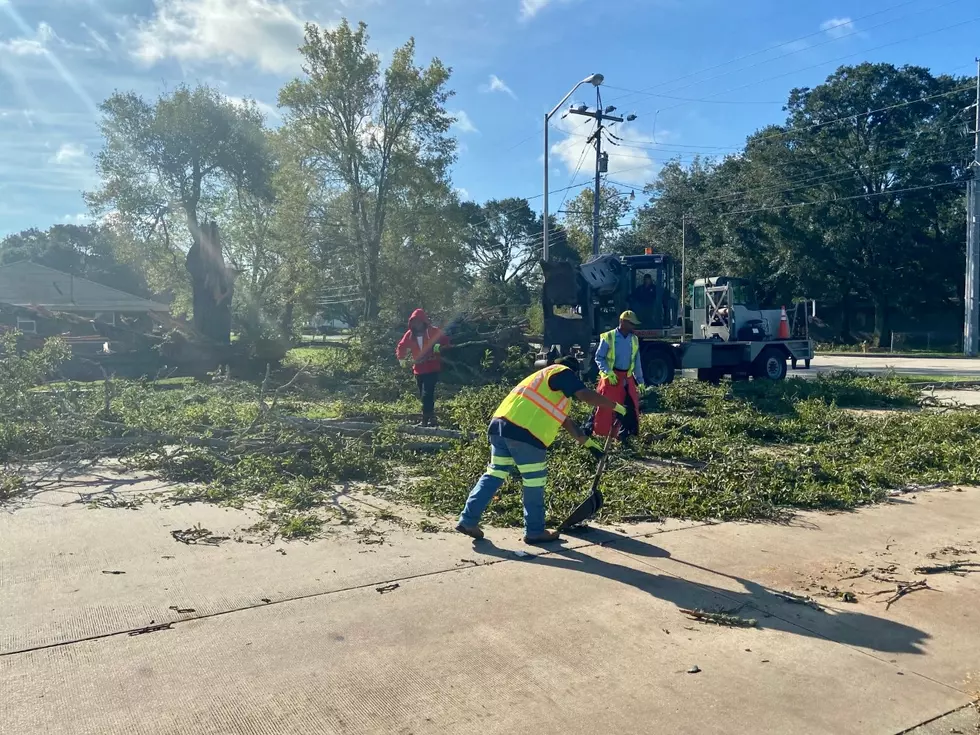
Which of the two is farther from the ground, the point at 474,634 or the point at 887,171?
the point at 887,171

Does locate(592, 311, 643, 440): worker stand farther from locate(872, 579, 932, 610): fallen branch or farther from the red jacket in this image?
locate(872, 579, 932, 610): fallen branch

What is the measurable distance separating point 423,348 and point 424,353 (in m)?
0.07

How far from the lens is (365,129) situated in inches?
1289

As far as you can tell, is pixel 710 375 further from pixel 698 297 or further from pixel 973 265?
pixel 973 265

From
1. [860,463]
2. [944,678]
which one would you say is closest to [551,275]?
[860,463]

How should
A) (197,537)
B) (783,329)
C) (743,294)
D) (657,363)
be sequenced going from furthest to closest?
(783,329) → (743,294) → (657,363) → (197,537)

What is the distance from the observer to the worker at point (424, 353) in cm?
1119

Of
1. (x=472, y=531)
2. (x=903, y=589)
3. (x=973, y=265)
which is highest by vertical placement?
(x=973, y=265)

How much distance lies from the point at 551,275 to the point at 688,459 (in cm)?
831

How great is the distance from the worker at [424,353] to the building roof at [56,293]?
33101mm

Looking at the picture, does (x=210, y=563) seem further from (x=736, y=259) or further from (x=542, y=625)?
(x=736, y=259)

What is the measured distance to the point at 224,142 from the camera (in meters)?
36.8

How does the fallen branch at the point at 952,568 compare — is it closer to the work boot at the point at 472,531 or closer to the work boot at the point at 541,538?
the work boot at the point at 541,538

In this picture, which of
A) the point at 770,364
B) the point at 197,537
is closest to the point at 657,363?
the point at 770,364
